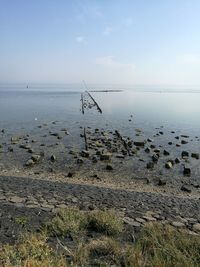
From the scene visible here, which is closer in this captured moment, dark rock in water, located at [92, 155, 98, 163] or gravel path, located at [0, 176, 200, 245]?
gravel path, located at [0, 176, 200, 245]

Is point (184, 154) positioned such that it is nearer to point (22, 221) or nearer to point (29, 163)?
point (29, 163)

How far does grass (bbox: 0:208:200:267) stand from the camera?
740 cm

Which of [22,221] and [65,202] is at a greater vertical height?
[22,221]

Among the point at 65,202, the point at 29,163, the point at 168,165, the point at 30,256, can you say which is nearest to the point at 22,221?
the point at 30,256

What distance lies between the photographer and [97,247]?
8.63m

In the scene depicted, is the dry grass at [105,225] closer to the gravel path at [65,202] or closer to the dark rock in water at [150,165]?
the gravel path at [65,202]

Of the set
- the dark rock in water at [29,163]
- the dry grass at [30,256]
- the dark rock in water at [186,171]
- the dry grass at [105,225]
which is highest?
the dry grass at [30,256]

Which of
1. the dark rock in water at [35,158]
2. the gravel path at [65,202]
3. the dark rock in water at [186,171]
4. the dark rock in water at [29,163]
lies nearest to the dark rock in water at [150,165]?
the dark rock in water at [186,171]

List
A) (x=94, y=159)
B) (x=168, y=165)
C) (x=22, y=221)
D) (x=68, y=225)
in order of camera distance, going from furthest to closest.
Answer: (x=94, y=159), (x=168, y=165), (x=22, y=221), (x=68, y=225)

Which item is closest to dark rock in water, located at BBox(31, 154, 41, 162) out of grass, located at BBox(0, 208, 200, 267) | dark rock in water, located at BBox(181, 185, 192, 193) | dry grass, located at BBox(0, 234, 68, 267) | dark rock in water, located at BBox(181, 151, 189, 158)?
dark rock in water, located at BBox(181, 185, 192, 193)

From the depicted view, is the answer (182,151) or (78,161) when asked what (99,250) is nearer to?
(78,161)

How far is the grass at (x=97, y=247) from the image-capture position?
7.40m

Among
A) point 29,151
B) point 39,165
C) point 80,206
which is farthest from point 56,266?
point 29,151

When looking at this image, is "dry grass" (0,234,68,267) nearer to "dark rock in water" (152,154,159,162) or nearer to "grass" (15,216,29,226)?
"grass" (15,216,29,226)
